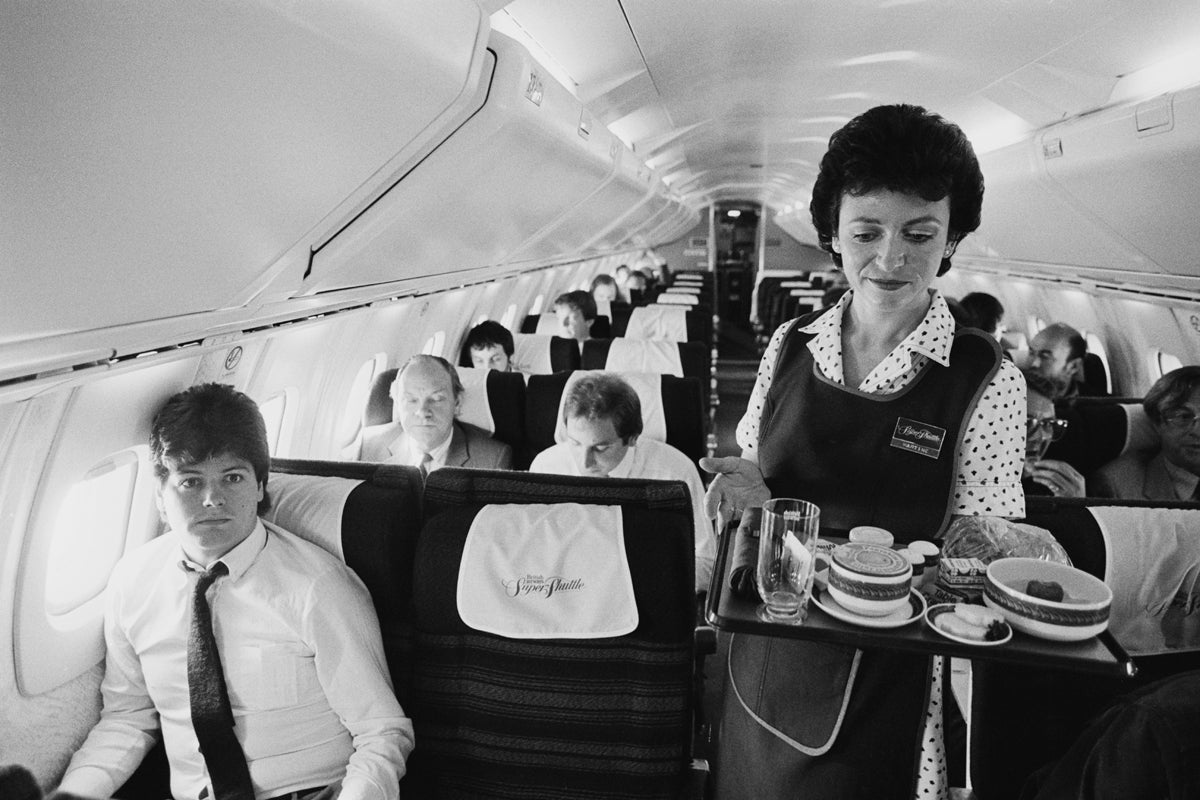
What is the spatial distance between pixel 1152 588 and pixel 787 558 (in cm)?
107

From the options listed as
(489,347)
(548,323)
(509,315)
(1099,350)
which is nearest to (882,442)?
(489,347)

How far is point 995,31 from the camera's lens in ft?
11.2

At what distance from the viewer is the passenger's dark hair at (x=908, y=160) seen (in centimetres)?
152

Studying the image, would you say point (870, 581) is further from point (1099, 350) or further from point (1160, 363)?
point (1099, 350)

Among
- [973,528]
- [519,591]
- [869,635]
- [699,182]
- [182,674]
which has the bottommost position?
[182,674]

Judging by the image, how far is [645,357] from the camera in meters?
5.06

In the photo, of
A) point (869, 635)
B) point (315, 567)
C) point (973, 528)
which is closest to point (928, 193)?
point (973, 528)

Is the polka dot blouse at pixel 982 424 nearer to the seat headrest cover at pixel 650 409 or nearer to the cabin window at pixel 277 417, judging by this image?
the seat headrest cover at pixel 650 409

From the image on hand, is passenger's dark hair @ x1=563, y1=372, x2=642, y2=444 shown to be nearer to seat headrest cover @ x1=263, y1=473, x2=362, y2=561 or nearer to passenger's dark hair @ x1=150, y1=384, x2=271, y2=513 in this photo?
seat headrest cover @ x1=263, y1=473, x2=362, y2=561

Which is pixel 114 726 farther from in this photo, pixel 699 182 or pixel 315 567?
pixel 699 182

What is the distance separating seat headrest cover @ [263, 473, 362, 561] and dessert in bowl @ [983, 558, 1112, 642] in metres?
1.62

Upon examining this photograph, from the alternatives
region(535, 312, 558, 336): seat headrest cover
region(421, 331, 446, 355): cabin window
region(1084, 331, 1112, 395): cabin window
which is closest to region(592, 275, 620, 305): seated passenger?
region(535, 312, 558, 336): seat headrest cover

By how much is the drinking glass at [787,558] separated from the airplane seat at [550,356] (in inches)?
161

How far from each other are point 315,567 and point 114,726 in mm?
705
